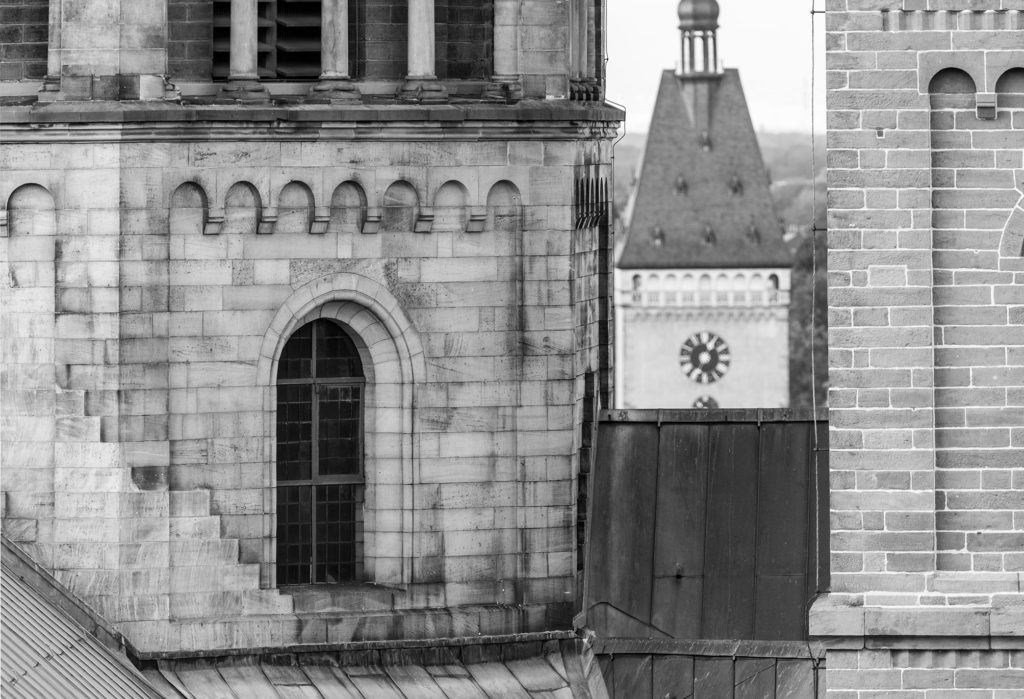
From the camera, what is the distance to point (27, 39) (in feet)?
94.7

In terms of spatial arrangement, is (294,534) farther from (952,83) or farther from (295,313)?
(952,83)

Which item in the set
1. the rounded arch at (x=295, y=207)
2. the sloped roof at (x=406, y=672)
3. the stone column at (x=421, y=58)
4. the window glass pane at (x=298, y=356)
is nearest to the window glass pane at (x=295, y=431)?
the window glass pane at (x=298, y=356)

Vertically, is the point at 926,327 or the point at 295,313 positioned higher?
the point at 295,313

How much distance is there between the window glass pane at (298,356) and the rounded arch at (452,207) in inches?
71.6

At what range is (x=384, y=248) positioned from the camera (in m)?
29.0

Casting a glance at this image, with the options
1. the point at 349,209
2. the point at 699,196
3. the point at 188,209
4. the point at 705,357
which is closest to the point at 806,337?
the point at 705,357

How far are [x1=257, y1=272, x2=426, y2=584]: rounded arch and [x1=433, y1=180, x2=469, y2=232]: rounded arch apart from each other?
3.21 feet

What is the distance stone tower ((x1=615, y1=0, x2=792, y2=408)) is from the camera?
175m

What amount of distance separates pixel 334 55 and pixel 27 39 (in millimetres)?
3271

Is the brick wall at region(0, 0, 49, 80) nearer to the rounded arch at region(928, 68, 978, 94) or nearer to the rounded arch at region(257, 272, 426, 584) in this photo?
the rounded arch at region(257, 272, 426, 584)

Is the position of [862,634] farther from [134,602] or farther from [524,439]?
[134,602]

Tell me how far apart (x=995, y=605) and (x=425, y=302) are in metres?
7.47

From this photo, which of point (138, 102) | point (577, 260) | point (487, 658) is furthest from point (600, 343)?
point (138, 102)

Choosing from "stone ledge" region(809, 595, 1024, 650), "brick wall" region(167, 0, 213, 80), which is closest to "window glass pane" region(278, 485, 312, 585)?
"brick wall" region(167, 0, 213, 80)
